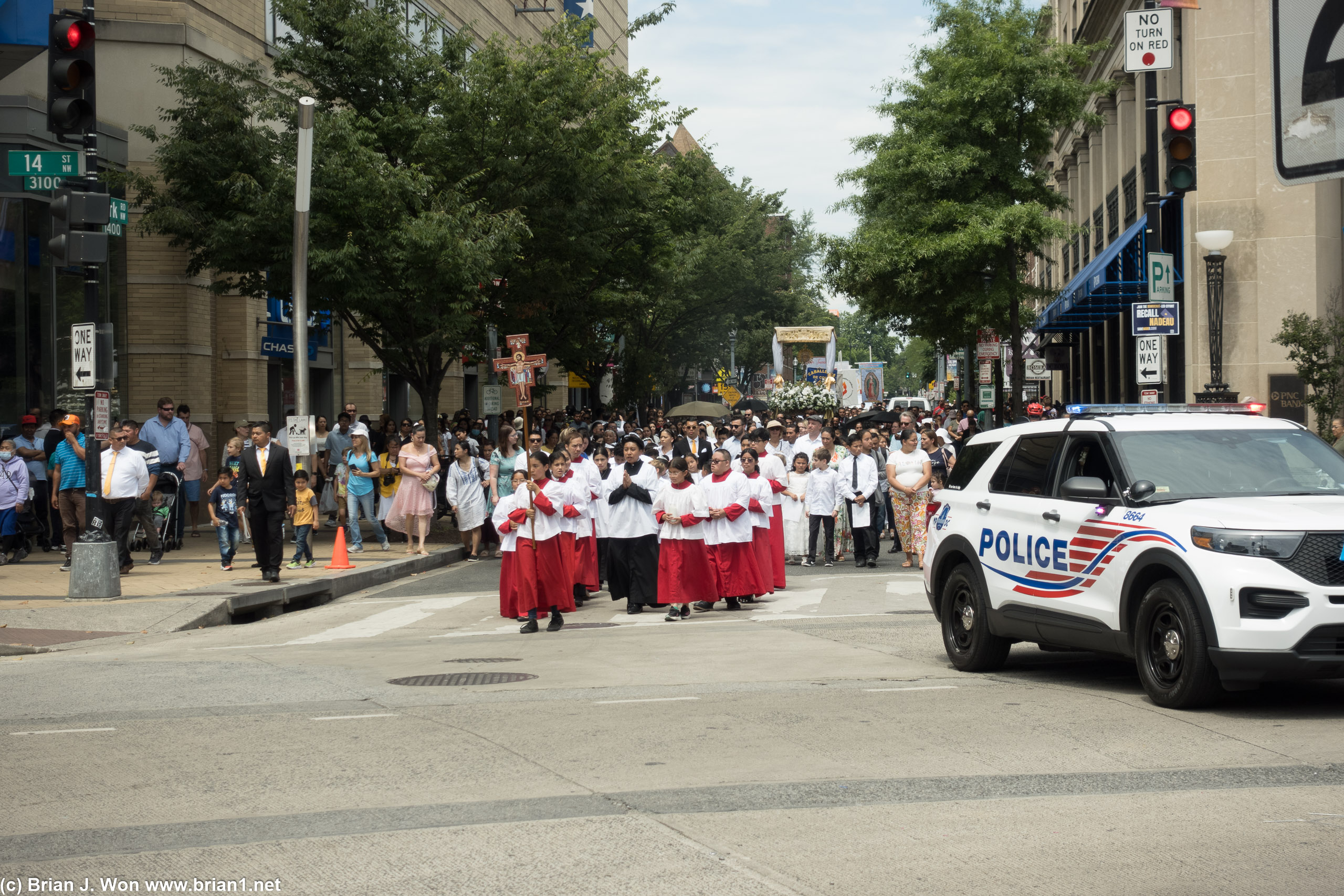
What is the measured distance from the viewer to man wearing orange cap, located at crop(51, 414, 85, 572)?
18234mm

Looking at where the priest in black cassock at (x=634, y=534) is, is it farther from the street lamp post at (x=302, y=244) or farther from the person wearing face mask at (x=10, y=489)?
the person wearing face mask at (x=10, y=489)

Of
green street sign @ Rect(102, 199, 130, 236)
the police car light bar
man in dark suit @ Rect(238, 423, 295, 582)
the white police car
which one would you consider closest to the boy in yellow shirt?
man in dark suit @ Rect(238, 423, 295, 582)

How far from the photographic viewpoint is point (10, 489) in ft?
62.3

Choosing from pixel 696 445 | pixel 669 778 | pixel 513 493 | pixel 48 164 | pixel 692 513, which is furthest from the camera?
pixel 696 445

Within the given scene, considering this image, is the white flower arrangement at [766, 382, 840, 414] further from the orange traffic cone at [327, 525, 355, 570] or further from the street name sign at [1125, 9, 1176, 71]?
the street name sign at [1125, 9, 1176, 71]

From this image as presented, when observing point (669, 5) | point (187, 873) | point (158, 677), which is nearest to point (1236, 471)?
point (187, 873)

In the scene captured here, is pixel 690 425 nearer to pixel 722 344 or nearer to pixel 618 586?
pixel 618 586

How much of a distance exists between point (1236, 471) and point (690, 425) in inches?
546

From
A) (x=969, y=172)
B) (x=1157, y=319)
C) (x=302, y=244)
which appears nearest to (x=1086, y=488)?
(x=1157, y=319)

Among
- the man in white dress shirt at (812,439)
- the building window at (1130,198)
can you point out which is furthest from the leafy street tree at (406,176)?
the building window at (1130,198)

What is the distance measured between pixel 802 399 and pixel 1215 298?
23647mm

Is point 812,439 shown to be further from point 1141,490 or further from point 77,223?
point 1141,490

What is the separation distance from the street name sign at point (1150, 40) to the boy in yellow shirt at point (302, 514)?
11816mm

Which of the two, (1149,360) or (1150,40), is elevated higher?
(1150,40)
